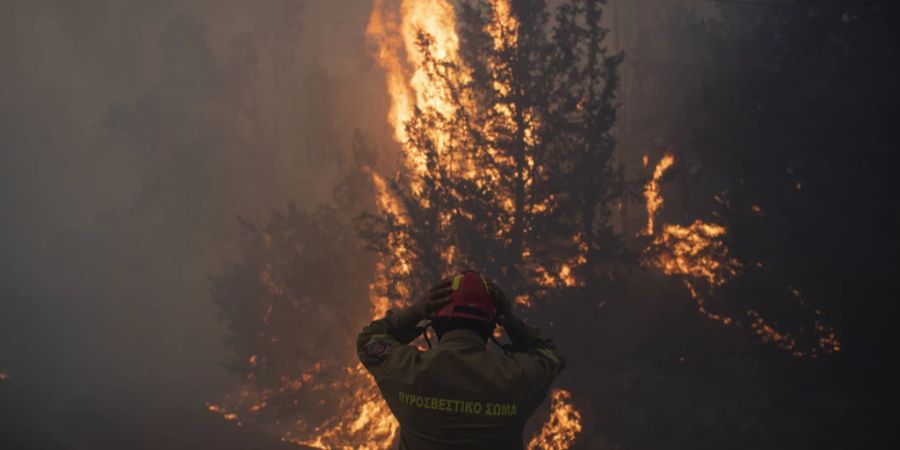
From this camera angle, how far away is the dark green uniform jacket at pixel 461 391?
2.86 m

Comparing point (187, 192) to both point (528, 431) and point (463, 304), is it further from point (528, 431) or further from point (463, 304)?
point (463, 304)

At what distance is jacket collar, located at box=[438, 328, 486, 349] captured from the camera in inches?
114

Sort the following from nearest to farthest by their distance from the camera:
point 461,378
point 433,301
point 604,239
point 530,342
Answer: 1. point 461,378
2. point 433,301
3. point 530,342
4. point 604,239

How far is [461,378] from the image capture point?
2859mm

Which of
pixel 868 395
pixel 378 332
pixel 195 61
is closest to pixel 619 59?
pixel 868 395

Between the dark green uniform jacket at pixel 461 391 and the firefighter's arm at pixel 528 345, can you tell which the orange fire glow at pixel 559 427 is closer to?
the firefighter's arm at pixel 528 345

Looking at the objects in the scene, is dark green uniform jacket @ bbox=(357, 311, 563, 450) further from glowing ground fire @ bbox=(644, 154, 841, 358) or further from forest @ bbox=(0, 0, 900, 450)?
glowing ground fire @ bbox=(644, 154, 841, 358)

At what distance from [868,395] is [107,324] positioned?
65.8m

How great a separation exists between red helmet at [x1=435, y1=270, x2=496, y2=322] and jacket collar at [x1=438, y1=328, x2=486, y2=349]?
0.08m

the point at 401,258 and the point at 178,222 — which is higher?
the point at 178,222

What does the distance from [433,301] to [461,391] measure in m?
0.51

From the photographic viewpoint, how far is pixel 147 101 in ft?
179

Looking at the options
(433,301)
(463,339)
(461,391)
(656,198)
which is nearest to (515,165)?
(656,198)

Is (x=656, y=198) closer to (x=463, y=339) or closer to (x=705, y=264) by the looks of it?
(x=705, y=264)
